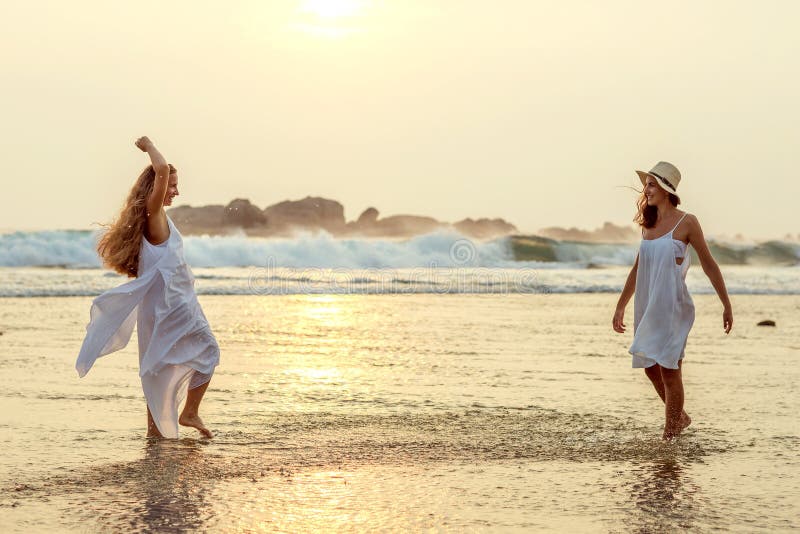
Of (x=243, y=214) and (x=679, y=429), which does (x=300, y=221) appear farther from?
(x=679, y=429)

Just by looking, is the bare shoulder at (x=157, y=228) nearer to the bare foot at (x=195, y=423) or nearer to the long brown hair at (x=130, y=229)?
the long brown hair at (x=130, y=229)

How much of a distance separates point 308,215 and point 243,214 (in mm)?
2572

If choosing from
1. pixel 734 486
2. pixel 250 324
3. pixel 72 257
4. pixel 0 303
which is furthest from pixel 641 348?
pixel 72 257

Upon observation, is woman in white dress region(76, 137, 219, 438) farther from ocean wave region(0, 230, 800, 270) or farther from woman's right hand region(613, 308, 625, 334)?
ocean wave region(0, 230, 800, 270)

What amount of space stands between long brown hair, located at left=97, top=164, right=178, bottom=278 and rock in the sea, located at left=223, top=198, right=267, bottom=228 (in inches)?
1334

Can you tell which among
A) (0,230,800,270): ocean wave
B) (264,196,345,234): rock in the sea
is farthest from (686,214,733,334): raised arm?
(264,196,345,234): rock in the sea

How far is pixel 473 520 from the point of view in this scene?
4891 mm

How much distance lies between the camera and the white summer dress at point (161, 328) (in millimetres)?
6926

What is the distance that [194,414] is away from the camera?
22.8 feet

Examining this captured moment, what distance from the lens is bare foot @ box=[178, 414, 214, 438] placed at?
6883 mm

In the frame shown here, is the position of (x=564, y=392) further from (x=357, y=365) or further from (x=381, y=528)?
(x=381, y=528)

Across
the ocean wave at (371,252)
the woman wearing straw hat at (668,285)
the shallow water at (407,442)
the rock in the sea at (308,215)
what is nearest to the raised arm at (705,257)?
the woman wearing straw hat at (668,285)

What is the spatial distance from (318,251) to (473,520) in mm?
33341

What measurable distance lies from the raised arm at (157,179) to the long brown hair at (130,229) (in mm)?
78
